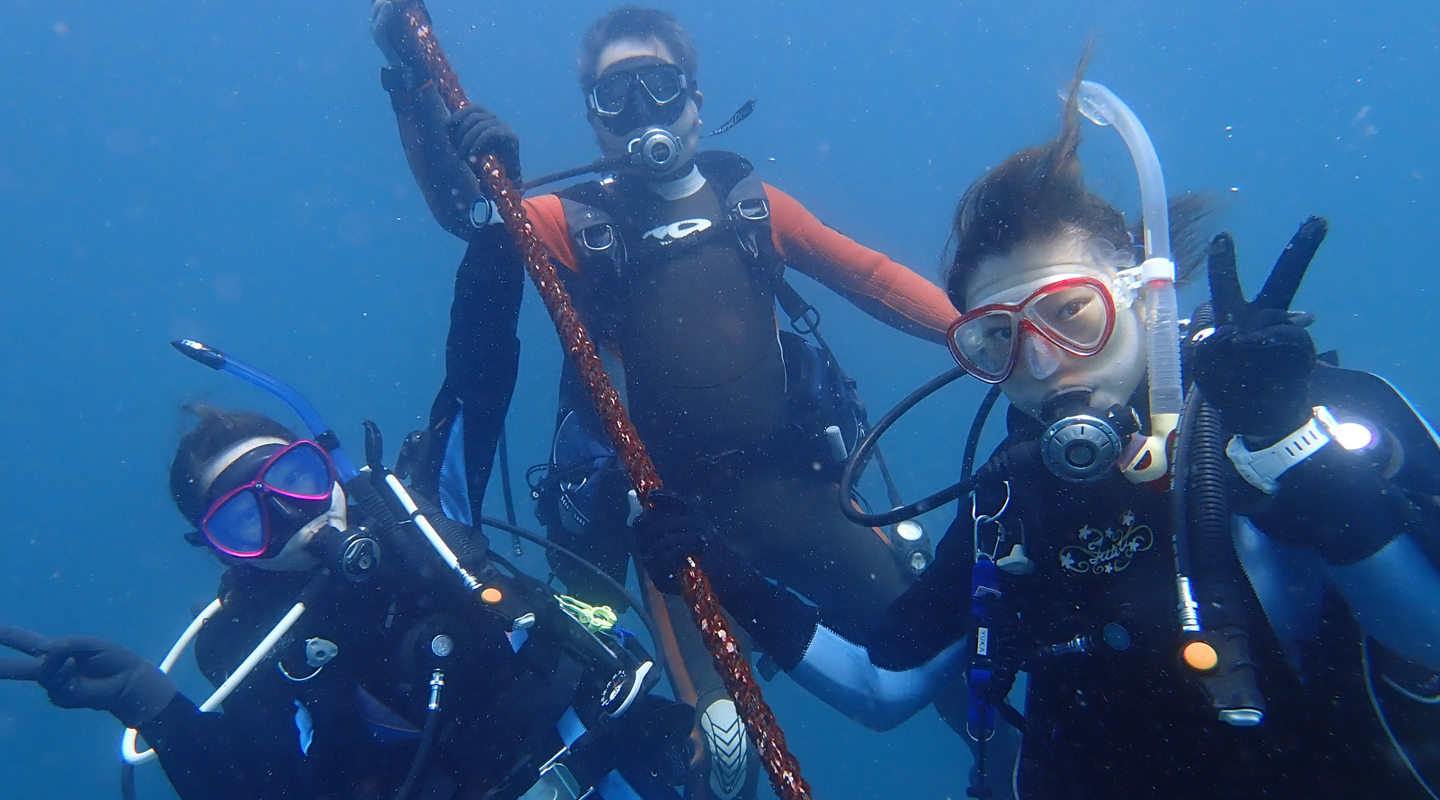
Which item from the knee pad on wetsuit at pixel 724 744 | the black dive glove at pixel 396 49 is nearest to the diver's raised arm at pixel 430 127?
the black dive glove at pixel 396 49

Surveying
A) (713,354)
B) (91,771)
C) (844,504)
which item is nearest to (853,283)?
(713,354)

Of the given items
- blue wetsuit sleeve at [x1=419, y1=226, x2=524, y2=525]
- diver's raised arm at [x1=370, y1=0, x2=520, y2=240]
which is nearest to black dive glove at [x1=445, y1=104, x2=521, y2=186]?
diver's raised arm at [x1=370, y1=0, x2=520, y2=240]

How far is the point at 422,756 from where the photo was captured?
2771 millimetres

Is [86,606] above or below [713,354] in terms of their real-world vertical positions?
below

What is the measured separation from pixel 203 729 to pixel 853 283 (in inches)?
158

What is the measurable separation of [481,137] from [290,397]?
1706 mm

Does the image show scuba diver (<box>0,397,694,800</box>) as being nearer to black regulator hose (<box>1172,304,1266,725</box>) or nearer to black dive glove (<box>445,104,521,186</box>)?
black dive glove (<box>445,104,521,186</box>)

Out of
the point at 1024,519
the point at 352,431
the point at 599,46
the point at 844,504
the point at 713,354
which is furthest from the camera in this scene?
the point at 352,431

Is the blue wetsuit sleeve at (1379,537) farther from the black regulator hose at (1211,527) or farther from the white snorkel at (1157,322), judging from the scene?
the white snorkel at (1157,322)

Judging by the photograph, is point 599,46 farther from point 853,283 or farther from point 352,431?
point 352,431

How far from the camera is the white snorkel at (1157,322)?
5.85 ft

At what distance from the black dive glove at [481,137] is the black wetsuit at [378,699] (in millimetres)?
1911

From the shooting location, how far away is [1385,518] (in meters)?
1.35

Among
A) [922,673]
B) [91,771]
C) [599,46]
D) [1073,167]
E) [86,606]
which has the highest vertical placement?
[599,46]
